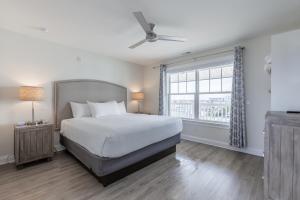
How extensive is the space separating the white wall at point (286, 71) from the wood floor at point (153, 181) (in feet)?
3.88

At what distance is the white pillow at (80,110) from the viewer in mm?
3516

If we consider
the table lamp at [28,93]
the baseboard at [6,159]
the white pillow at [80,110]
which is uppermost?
the table lamp at [28,93]

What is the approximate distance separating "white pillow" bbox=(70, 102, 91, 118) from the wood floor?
3.19ft

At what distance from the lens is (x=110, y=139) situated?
201 centimetres

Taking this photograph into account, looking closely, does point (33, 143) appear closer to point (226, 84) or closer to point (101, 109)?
point (101, 109)

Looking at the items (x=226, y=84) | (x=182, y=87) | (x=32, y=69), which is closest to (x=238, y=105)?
(x=226, y=84)

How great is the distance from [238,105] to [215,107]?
71 centimetres

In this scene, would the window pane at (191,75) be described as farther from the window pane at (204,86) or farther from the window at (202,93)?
the window pane at (204,86)

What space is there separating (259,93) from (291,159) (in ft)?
6.81

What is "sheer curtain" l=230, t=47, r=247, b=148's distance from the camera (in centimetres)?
330

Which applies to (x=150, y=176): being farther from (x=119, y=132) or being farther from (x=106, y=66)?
(x=106, y=66)

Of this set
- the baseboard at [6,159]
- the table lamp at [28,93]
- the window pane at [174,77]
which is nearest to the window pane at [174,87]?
the window pane at [174,77]

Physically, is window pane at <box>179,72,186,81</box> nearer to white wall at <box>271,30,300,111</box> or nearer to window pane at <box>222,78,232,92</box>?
window pane at <box>222,78,232,92</box>

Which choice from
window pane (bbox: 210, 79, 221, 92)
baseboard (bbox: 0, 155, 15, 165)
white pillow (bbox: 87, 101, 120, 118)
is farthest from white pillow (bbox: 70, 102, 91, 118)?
window pane (bbox: 210, 79, 221, 92)
